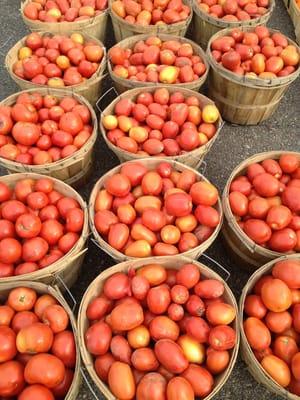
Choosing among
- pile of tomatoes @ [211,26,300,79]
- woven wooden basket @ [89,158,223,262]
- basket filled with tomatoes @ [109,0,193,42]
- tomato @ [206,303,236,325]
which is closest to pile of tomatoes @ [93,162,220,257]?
woven wooden basket @ [89,158,223,262]

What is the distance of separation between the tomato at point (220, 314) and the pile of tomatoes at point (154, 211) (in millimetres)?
350

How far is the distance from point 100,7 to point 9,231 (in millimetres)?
2387

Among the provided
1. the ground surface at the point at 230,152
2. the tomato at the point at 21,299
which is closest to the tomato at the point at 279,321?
the ground surface at the point at 230,152

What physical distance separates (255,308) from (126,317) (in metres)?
0.64

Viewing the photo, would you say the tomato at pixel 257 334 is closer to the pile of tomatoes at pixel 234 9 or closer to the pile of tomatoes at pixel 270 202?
the pile of tomatoes at pixel 270 202

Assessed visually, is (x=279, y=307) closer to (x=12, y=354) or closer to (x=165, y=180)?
(x=165, y=180)

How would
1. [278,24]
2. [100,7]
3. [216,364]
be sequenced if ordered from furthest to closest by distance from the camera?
[278,24], [100,7], [216,364]

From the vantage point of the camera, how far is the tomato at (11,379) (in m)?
1.50

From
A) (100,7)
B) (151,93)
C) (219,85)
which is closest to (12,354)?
(151,93)

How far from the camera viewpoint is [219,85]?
298 centimetres

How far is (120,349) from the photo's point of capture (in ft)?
5.24

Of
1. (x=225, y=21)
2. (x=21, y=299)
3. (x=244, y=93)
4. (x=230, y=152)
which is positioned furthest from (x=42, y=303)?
(x=225, y=21)

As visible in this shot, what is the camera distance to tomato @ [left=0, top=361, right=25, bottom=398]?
1.50 m

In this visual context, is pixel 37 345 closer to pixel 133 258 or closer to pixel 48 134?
pixel 133 258
